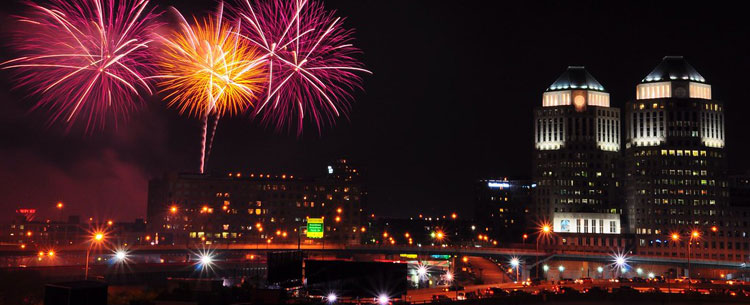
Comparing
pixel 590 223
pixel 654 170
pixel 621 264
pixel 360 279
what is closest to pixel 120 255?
pixel 360 279

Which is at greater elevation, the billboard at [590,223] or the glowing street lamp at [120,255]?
the billboard at [590,223]

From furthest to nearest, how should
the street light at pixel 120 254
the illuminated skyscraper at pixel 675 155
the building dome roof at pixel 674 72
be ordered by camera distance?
the building dome roof at pixel 674 72
the illuminated skyscraper at pixel 675 155
the street light at pixel 120 254

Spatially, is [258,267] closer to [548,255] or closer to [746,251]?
[548,255]

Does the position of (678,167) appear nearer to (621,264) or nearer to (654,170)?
(654,170)

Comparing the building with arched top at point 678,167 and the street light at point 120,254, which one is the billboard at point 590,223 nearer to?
the building with arched top at point 678,167

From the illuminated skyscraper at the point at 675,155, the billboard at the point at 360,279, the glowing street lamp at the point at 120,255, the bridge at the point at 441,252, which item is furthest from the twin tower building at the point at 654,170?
the billboard at the point at 360,279

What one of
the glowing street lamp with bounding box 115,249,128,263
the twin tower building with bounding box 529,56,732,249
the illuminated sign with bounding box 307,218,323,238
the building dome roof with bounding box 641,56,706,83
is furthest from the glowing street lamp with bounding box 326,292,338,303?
the building dome roof with bounding box 641,56,706,83
